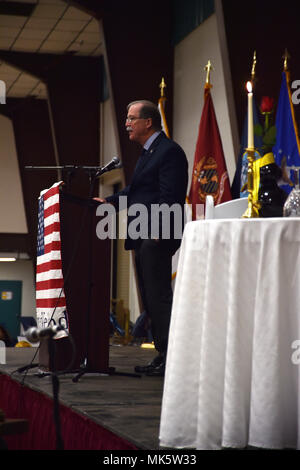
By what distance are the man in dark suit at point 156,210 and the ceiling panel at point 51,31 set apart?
6.42 m

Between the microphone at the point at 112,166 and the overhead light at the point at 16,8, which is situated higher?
the overhead light at the point at 16,8

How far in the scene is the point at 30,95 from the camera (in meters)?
14.3

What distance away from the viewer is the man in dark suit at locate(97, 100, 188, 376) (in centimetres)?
356

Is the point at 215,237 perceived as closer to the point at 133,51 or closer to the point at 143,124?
the point at 143,124

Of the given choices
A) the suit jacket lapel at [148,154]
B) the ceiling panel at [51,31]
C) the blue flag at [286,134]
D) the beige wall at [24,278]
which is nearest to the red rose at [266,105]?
the suit jacket lapel at [148,154]

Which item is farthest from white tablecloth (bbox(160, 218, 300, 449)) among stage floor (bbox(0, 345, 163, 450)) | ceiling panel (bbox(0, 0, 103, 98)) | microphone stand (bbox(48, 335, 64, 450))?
ceiling panel (bbox(0, 0, 103, 98))

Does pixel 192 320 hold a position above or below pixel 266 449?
above

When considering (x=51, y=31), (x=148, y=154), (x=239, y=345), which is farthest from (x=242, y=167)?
(x=51, y=31)

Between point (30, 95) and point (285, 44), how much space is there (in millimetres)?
9009

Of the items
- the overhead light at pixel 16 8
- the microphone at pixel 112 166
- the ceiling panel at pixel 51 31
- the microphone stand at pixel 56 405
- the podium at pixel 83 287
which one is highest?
the ceiling panel at pixel 51 31

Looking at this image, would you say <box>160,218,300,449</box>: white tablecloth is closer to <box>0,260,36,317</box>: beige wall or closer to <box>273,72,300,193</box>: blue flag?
<box>273,72,300,193</box>: blue flag

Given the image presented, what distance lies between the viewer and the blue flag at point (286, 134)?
5.43m

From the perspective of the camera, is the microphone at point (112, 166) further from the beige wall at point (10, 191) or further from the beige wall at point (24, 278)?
the beige wall at point (24, 278)

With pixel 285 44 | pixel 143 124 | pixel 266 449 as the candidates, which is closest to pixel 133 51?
pixel 285 44
